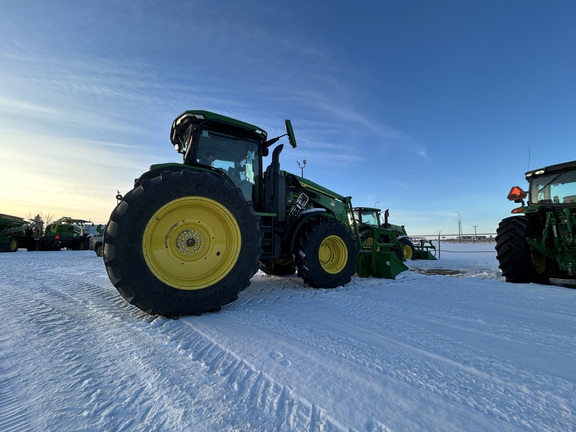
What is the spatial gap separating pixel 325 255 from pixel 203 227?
2.38 meters

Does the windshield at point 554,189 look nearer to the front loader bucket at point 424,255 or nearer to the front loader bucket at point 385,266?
the front loader bucket at point 385,266

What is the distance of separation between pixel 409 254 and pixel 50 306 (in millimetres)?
12095

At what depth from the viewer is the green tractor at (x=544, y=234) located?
4988mm

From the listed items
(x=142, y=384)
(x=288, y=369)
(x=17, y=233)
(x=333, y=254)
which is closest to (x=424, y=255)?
(x=333, y=254)

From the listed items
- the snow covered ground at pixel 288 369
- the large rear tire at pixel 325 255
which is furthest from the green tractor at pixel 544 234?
the large rear tire at pixel 325 255

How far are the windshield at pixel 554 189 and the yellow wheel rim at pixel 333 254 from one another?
14.3 ft

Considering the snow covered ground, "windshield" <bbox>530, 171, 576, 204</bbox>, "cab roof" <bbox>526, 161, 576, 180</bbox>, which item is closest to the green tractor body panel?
the snow covered ground

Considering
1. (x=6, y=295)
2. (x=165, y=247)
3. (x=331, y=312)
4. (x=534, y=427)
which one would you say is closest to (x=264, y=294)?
(x=331, y=312)

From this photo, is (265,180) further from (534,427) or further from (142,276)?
(534,427)

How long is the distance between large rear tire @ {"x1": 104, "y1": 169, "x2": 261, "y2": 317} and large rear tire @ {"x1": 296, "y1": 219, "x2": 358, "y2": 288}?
4.52 feet

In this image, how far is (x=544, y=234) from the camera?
204 inches

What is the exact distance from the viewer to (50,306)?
309 centimetres

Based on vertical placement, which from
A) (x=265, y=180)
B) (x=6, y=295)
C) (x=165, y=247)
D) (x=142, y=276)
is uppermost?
(x=265, y=180)

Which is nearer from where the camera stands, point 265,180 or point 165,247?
point 165,247
